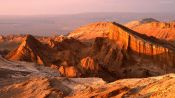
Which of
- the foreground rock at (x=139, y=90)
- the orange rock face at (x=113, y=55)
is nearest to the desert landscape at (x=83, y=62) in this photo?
the orange rock face at (x=113, y=55)

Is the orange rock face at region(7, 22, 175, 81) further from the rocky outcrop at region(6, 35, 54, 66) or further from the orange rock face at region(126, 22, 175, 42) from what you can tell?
the orange rock face at region(126, 22, 175, 42)

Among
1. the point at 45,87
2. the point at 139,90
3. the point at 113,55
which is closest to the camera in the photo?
the point at 139,90

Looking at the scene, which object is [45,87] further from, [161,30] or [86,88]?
[161,30]

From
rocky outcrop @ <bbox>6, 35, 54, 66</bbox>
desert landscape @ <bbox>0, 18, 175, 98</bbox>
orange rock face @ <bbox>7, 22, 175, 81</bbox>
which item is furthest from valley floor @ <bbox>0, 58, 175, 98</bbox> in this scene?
rocky outcrop @ <bbox>6, 35, 54, 66</bbox>

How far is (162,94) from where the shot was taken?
16.6 m

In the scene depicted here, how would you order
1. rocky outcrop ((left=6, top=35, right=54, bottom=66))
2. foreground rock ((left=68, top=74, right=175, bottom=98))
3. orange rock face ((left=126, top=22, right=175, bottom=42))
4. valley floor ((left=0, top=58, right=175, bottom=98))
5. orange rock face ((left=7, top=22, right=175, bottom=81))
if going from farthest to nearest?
orange rock face ((left=126, top=22, right=175, bottom=42)) < rocky outcrop ((left=6, top=35, right=54, bottom=66)) < orange rock face ((left=7, top=22, right=175, bottom=81)) < valley floor ((left=0, top=58, right=175, bottom=98)) < foreground rock ((left=68, top=74, right=175, bottom=98))

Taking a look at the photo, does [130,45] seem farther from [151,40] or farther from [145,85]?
[145,85]

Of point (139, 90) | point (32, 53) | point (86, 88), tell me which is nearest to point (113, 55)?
point (32, 53)

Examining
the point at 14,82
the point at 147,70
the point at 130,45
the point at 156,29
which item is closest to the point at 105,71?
the point at 147,70

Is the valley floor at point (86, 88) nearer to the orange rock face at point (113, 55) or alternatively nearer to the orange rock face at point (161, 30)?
the orange rock face at point (113, 55)

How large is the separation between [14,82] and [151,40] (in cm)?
3300

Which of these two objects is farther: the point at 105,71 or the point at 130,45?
the point at 130,45

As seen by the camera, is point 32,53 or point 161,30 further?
point 161,30

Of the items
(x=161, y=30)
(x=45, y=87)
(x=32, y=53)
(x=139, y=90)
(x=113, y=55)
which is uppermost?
(x=139, y=90)
